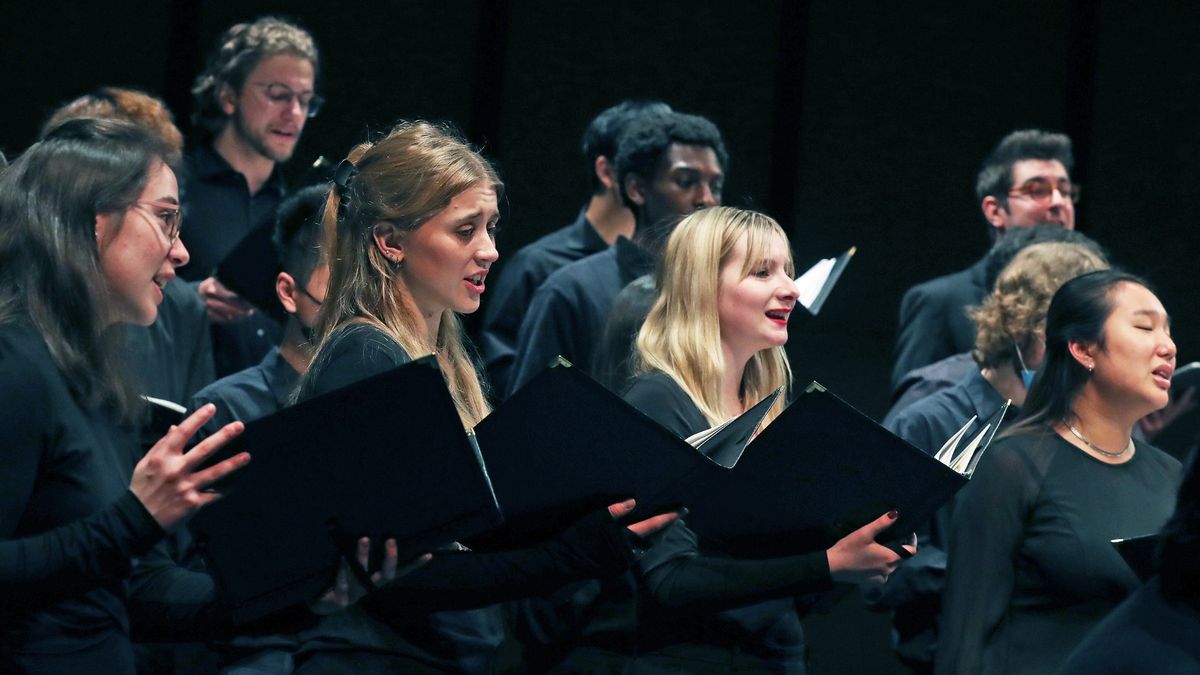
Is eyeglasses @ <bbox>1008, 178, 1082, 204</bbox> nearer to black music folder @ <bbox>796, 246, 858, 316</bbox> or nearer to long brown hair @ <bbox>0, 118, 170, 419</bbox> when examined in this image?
black music folder @ <bbox>796, 246, 858, 316</bbox>

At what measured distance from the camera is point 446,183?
2.35 meters

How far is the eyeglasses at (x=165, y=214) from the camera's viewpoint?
226 centimetres

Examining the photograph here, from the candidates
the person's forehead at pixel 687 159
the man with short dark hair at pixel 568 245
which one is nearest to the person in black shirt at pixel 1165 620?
the man with short dark hair at pixel 568 245

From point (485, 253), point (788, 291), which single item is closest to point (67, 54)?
point (788, 291)

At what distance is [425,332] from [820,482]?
0.62m

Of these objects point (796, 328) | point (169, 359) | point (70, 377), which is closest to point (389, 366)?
point (70, 377)

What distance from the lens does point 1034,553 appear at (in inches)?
113

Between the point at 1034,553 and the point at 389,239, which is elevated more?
the point at 389,239

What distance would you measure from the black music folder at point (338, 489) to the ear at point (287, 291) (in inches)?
38.4

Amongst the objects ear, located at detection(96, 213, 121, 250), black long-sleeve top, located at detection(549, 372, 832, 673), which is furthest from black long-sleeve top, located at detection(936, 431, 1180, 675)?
ear, located at detection(96, 213, 121, 250)

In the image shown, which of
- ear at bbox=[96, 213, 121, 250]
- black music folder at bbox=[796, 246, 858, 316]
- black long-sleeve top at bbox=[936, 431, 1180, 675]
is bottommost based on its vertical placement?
black long-sleeve top at bbox=[936, 431, 1180, 675]

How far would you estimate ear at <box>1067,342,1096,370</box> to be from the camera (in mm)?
3031

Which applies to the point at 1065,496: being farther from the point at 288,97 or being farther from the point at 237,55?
the point at 237,55

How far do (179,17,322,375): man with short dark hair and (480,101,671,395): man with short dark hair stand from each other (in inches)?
24.4
